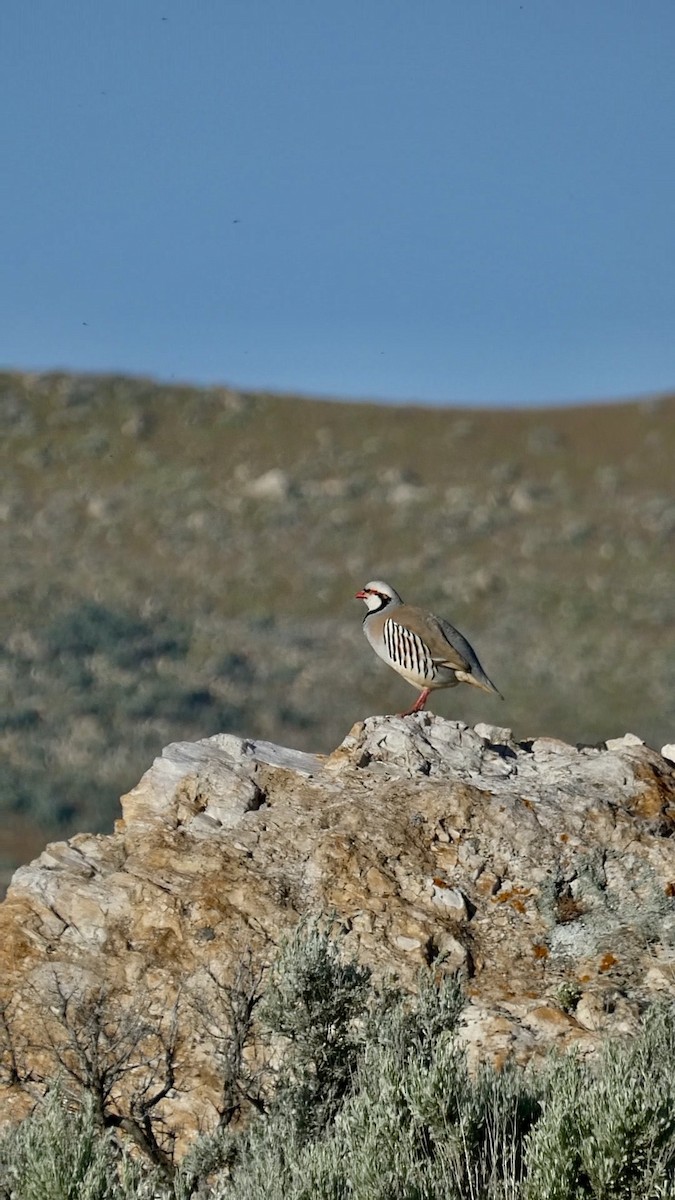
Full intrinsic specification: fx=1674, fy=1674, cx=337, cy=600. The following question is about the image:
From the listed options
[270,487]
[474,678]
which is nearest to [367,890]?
[474,678]

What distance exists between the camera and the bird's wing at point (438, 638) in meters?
11.9

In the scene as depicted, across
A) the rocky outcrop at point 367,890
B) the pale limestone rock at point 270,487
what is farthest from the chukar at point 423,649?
the pale limestone rock at point 270,487

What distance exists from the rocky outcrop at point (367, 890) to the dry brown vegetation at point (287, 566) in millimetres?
15502

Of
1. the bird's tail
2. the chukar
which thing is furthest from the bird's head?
the bird's tail

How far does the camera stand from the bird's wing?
1194 cm

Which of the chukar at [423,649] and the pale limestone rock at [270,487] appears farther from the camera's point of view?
the pale limestone rock at [270,487]

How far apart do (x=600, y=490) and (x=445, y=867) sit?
5084 centimetres

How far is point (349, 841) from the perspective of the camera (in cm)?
895

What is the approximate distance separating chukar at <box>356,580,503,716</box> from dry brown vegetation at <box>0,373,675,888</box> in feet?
44.1

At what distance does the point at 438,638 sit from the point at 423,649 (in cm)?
14

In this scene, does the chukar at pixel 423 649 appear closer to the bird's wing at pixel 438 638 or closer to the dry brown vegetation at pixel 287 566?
the bird's wing at pixel 438 638

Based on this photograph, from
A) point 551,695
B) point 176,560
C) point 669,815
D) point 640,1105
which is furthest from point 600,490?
point 640,1105

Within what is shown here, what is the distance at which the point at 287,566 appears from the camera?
5003 cm

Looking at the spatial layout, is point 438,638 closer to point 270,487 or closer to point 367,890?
point 367,890
